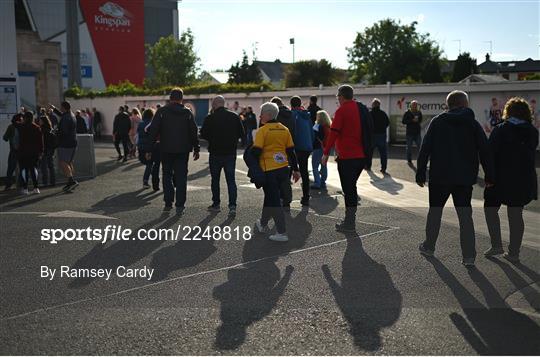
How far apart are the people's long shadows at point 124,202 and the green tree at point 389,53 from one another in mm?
70036

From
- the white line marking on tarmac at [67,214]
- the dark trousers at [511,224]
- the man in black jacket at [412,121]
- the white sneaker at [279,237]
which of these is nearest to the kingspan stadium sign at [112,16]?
the man in black jacket at [412,121]

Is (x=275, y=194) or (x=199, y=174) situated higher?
(x=275, y=194)

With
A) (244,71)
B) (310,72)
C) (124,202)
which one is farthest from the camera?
(310,72)

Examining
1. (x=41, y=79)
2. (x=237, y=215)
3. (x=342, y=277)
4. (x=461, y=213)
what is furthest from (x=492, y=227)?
(x=41, y=79)

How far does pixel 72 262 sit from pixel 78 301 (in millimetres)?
1507

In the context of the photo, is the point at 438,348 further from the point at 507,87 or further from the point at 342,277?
the point at 507,87

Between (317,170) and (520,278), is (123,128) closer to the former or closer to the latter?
(317,170)

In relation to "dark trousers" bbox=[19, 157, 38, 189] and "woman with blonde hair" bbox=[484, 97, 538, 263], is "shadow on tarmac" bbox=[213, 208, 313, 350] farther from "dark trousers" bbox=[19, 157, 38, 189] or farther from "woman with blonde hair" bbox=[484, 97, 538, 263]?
"dark trousers" bbox=[19, 157, 38, 189]

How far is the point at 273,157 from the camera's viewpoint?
7.99 m

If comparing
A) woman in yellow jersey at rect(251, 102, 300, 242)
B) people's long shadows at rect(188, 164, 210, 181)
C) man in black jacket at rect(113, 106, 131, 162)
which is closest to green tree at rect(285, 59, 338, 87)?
man in black jacket at rect(113, 106, 131, 162)

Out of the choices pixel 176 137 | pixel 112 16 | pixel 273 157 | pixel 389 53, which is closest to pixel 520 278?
pixel 273 157

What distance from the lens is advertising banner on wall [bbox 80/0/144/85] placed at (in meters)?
72.4

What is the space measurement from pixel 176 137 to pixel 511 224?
524 cm

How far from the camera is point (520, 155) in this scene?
6.99 meters
